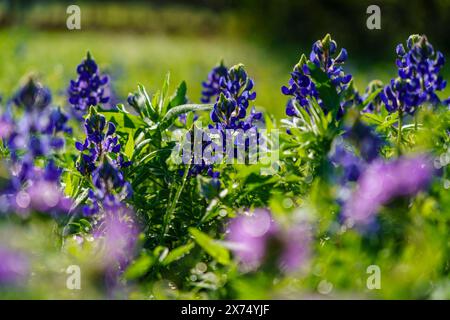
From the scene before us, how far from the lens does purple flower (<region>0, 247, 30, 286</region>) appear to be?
5.82ft

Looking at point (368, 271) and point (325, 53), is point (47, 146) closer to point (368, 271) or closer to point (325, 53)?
point (325, 53)

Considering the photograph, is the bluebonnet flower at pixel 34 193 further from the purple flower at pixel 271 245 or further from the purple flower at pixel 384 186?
the purple flower at pixel 384 186

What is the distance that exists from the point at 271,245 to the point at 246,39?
19.0m

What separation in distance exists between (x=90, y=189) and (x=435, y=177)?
3.06 feet

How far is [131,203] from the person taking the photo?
220cm

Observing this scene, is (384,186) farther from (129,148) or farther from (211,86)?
(211,86)

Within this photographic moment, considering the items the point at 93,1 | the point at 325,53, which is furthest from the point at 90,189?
the point at 93,1

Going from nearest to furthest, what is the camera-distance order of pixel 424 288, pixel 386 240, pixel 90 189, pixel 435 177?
pixel 424 288 < pixel 386 240 < pixel 435 177 < pixel 90 189

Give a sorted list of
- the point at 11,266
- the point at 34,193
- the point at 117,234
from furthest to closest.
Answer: the point at 34,193, the point at 117,234, the point at 11,266

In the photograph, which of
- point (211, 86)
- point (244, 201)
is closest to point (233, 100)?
point (244, 201)

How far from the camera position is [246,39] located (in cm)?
2048

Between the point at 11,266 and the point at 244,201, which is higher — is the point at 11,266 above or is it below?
below

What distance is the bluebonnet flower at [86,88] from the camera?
2.98 metres

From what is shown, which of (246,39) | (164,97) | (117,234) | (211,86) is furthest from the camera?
(246,39)
